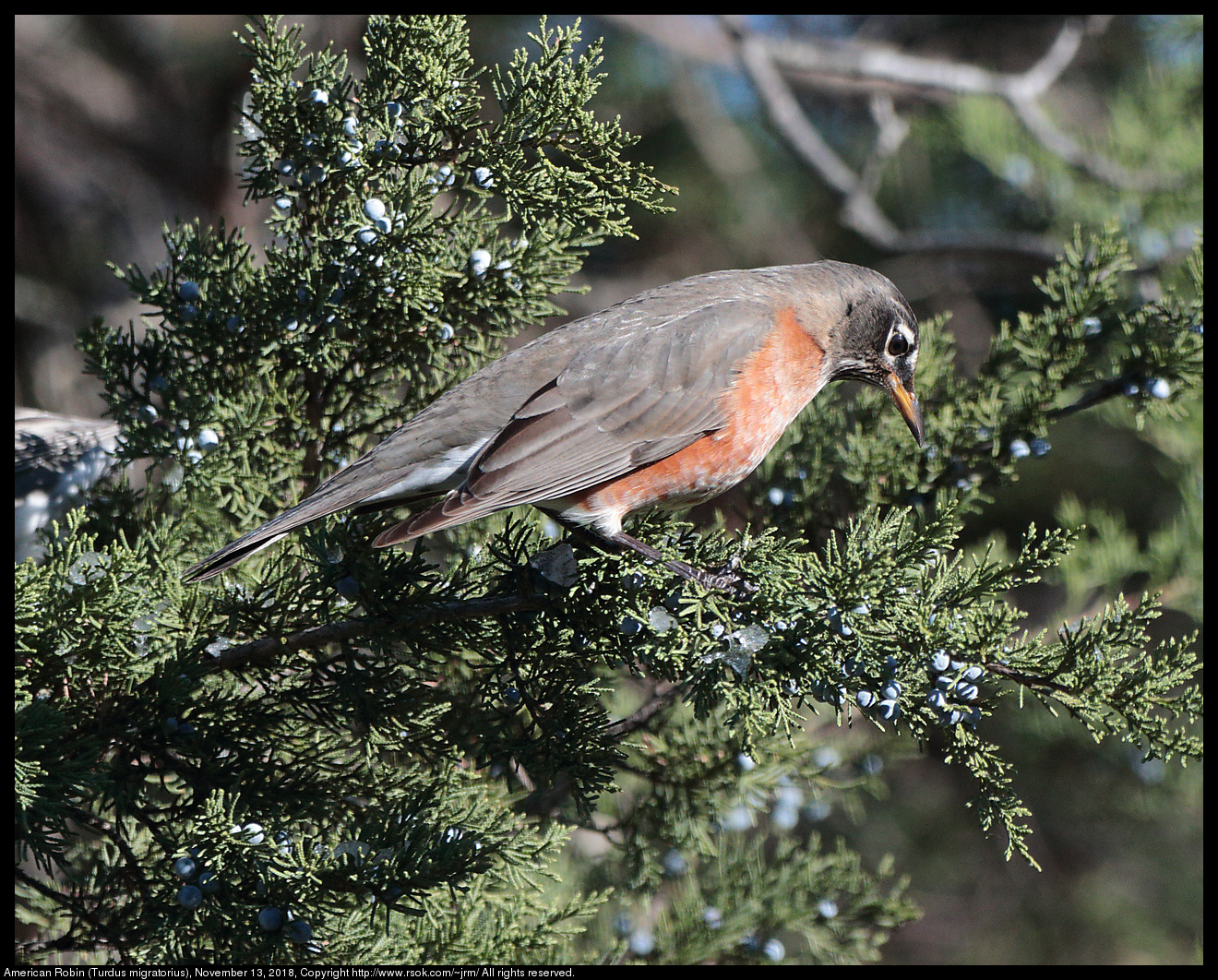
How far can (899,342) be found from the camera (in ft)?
8.02

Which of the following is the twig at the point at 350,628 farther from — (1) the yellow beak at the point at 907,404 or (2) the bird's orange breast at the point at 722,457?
(1) the yellow beak at the point at 907,404

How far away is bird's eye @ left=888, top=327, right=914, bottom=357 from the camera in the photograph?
2.42 meters

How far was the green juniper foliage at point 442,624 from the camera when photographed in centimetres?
154

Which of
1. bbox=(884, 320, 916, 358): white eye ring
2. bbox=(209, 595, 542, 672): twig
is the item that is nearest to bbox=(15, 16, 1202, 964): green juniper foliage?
bbox=(209, 595, 542, 672): twig

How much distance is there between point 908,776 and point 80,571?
182 inches

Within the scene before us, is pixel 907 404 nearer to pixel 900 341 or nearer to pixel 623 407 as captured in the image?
pixel 900 341

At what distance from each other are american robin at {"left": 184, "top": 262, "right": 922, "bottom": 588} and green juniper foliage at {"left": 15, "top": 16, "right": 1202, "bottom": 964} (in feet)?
0.37

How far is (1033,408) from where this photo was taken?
213 centimetres

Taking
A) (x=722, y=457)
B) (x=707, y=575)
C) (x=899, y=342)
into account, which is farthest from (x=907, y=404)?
(x=707, y=575)

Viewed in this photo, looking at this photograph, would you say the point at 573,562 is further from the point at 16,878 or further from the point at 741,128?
the point at 741,128

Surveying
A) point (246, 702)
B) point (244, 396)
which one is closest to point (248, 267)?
point (244, 396)

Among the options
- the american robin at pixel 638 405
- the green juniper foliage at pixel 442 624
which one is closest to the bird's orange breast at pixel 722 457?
the american robin at pixel 638 405

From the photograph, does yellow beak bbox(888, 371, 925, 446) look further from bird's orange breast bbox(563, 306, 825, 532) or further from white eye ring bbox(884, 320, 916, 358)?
bird's orange breast bbox(563, 306, 825, 532)

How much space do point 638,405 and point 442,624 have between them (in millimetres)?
720
